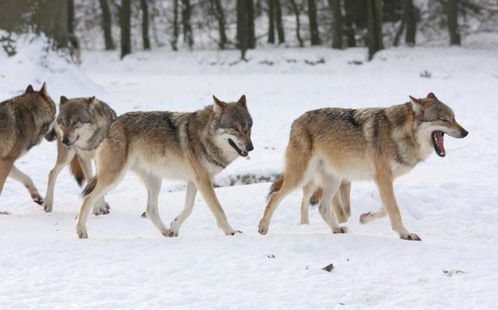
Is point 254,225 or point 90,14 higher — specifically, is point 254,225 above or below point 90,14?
below

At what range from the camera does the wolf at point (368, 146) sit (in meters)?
6.62

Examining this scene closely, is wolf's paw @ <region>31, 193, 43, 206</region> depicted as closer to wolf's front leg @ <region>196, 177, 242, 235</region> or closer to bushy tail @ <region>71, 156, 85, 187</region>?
bushy tail @ <region>71, 156, 85, 187</region>

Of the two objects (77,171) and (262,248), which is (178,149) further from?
(77,171)

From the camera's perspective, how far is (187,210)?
7.03m

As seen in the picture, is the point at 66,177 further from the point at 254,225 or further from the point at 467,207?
the point at 467,207

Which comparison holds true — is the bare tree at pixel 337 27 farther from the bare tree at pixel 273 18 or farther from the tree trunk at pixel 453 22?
the bare tree at pixel 273 18

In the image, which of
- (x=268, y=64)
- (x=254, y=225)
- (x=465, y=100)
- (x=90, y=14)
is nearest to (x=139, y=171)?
(x=254, y=225)

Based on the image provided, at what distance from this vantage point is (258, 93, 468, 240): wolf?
21.7 feet

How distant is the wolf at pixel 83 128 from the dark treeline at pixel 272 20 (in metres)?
10.3

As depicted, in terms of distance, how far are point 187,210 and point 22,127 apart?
8.36 ft

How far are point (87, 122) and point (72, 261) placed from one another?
203 centimetres

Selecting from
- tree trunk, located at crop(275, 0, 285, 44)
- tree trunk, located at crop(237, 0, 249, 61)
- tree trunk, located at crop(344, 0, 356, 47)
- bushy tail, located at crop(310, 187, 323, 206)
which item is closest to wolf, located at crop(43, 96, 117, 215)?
bushy tail, located at crop(310, 187, 323, 206)

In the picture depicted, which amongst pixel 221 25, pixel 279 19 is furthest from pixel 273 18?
pixel 221 25

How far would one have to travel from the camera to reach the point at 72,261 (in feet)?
18.7
